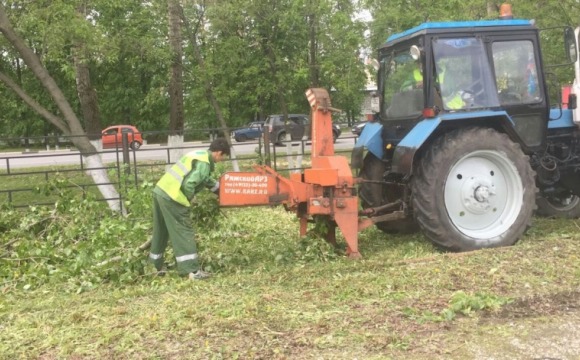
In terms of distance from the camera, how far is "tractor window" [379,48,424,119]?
609 cm

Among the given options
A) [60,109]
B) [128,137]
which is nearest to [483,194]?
[128,137]

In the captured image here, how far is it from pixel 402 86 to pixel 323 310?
328cm

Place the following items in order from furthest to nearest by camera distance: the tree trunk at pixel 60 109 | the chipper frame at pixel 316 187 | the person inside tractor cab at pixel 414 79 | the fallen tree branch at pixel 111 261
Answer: the tree trunk at pixel 60 109, the person inside tractor cab at pixel 414 79, the fallen tree branch at pixel 111 261, the chipper frame at pixel 316 187

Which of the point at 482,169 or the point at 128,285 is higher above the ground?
the point at 482,169

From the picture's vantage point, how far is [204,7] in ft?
40.0

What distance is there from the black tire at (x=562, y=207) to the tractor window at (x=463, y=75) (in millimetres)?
2256

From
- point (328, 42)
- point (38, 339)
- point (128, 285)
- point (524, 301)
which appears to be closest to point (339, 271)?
point (524, 301)

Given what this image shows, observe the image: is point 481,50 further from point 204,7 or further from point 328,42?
point 204,7

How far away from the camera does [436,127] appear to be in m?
5.66

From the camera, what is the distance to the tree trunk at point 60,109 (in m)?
9.09

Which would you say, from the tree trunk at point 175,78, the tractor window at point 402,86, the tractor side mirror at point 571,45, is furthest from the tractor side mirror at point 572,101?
the tree trunk at point 175,78

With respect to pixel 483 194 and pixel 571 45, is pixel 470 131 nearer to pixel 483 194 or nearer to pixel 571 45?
pixel 483 194

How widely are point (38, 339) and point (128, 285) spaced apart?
1.47m

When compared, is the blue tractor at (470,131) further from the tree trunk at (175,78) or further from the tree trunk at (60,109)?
the tree trunk at (175,78)
